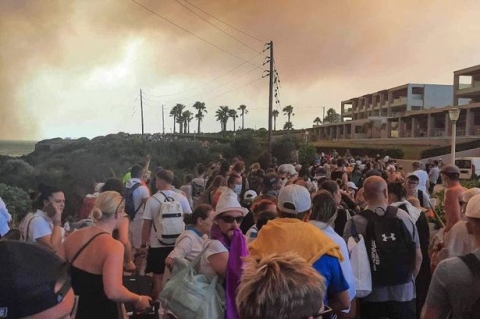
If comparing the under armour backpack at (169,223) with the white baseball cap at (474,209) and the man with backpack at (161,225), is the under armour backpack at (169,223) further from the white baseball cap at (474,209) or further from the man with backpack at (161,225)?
the white baseball cap at (474,209)

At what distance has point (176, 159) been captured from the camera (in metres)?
23.8

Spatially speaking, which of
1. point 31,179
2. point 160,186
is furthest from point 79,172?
point 160,186

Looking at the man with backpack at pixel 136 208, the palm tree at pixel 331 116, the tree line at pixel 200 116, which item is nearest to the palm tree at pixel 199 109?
the tree line at pixel 200 116

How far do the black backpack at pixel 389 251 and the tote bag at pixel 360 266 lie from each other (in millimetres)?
71

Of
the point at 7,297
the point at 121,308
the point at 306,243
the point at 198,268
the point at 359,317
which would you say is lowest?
the point at 359,317

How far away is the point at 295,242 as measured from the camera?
3131 millimetres

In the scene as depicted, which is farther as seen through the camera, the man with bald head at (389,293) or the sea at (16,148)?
the sea at (16,148)

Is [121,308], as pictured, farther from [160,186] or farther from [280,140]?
[280,140]

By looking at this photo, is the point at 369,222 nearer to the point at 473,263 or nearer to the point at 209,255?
the point at 209,255

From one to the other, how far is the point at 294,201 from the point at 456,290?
1200 mm

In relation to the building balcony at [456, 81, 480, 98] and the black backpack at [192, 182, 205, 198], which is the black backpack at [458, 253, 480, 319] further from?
the building balcony at [456, 81, 480, 98]

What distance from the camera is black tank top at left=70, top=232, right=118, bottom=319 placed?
3.42 metres

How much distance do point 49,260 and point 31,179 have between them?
12621 mm

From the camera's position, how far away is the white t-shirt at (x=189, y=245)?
15.7ft
